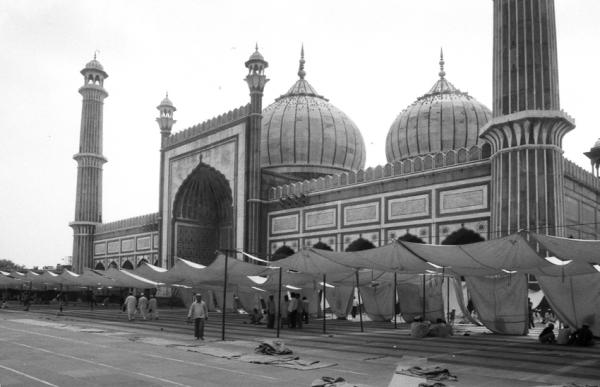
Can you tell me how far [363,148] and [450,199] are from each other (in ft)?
49.4

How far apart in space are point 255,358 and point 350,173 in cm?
1735

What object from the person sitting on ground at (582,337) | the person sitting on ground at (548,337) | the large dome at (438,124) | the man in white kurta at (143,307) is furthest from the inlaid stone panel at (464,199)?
the man in white kurta at (143,307)

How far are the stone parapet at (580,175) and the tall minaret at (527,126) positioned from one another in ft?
5.29

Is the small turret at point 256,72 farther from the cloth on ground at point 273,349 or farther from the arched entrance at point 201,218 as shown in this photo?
the cloth on ground at point 273,349

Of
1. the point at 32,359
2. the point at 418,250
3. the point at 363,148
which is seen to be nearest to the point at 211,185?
the point at 363,148

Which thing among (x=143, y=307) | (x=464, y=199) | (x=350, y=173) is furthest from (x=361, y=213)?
(x=143, y=307)

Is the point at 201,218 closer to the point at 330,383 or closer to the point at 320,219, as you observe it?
the point at 320,219

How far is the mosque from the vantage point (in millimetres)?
20328

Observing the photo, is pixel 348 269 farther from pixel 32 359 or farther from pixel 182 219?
pixel 182 219

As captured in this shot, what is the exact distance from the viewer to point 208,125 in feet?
112

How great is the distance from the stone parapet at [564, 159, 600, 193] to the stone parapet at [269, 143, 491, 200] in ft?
8.35

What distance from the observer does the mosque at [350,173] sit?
20.3 meters

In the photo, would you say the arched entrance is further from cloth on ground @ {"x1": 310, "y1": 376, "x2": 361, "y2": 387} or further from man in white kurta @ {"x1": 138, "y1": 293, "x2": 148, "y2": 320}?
cloth on ground @ {"x1": 310, "y1": 376, "x2": 361, "y2": 387}

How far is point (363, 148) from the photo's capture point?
38.1 metres
